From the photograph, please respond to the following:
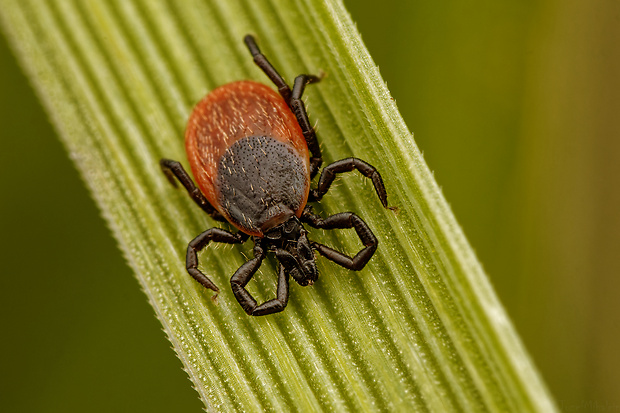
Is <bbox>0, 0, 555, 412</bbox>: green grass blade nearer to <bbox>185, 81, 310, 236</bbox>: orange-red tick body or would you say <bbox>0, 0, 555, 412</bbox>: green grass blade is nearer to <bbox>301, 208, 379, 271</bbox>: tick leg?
<bbox>301, 208, 379, 271</bbox>: tick leg

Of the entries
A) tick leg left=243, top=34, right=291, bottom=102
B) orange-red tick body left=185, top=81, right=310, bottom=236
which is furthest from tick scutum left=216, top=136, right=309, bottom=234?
tick leg left=243, top=34, right=291, bottom=102

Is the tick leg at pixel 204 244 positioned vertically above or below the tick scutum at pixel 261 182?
below

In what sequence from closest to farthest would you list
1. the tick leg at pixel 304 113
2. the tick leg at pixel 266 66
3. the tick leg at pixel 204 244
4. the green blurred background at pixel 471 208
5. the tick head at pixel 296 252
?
1. the tick head at pixel 296 252
2. the tick leg at pixel 204 244
3. the tick leg at pixel 304 113
4. the tick leg at pixel 266 66
5. the green blurred background at pixel 471 208

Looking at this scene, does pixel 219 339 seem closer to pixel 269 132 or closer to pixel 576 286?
pixel 269 132

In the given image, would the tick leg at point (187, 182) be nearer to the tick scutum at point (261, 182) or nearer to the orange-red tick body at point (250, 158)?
the orange-red tick body at point (250, 158)

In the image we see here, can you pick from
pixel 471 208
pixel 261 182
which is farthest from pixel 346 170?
pixel 471 208

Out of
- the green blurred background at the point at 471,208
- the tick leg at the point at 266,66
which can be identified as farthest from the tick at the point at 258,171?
the green blurred background at the point at 471,208

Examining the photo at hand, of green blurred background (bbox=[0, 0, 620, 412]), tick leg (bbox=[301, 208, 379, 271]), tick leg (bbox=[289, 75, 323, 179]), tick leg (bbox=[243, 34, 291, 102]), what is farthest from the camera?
green blurred background (bbox=[0, 0, 620, 412])
